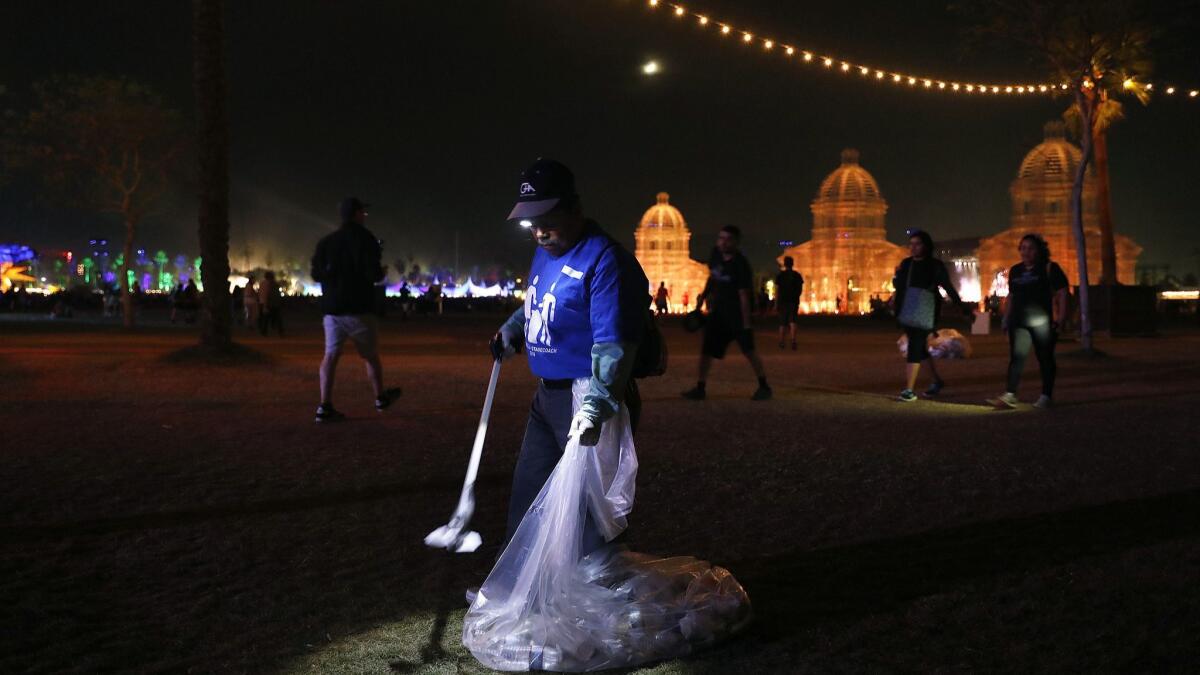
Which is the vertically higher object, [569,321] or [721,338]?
[569,321]

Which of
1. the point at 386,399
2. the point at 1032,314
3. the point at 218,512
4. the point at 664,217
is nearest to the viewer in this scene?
the point at 218,512

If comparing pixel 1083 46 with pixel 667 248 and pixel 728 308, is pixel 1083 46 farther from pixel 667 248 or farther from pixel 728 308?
pixel 667 248

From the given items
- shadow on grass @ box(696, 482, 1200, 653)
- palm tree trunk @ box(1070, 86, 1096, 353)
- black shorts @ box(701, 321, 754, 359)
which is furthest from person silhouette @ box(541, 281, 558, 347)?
palm tree trunk @ box(1070, 86, 1096, 353)

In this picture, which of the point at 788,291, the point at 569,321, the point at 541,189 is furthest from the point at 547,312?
the point at 788,291

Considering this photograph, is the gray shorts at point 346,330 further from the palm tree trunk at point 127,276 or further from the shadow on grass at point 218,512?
the palm tree trunk at point 127,276

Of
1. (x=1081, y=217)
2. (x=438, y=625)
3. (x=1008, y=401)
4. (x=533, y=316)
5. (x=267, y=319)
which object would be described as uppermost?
(x=1081, y=217)

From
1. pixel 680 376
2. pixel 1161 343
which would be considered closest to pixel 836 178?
pixel 1161 343

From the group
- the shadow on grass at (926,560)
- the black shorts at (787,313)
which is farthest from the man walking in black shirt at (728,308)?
the black shorts at (787,313)

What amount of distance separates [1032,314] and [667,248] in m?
95.2

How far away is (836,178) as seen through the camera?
9062cm

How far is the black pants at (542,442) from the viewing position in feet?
13.1

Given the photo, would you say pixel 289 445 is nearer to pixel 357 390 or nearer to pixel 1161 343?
pixel 357 390

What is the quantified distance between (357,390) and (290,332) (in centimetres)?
1686

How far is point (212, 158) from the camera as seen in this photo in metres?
14.4
